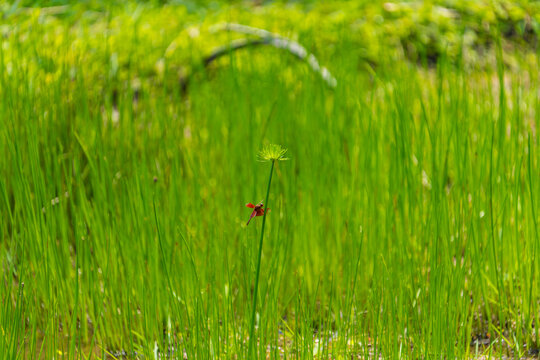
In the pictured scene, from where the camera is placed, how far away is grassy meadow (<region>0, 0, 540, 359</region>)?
133cm

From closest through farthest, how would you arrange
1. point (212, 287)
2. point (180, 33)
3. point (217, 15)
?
point (212, 287), point (180, 33), point (217, 15)

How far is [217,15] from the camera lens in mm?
4191

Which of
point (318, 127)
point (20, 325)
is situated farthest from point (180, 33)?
point (20, 325)

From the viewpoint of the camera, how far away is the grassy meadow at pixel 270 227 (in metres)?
1.33

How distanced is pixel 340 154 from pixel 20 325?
1.13 meters

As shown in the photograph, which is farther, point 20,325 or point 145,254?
point 145,254

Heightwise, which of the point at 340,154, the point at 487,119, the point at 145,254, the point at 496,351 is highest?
the point at 487,119

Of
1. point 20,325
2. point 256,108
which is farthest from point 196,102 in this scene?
point 20,325

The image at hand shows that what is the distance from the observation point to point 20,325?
1356 millimetres

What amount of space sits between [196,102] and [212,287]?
1.54m

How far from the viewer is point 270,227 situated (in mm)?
1815

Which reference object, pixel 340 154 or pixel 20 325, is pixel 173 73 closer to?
pixel 340 154

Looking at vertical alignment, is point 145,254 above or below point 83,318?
above

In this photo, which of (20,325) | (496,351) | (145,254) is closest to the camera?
(20,325)
